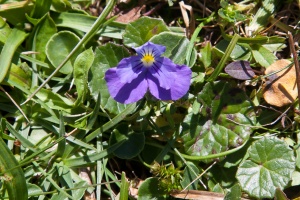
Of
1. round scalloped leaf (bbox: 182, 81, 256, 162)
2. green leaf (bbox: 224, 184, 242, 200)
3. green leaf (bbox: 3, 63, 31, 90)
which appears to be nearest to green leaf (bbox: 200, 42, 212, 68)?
round scalloped leaf (bbox: 182, 81, 256, 162)

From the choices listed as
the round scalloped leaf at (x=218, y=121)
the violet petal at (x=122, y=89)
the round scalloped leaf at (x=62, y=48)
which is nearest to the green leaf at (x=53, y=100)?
the round scalloped leaf at (x=62, y=48)

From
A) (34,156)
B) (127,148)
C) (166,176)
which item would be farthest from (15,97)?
(166,176)

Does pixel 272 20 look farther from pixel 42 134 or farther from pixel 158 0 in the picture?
pixel 42 134

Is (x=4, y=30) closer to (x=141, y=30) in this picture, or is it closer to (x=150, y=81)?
(x=141, y=30)

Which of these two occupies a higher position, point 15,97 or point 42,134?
point 15,97

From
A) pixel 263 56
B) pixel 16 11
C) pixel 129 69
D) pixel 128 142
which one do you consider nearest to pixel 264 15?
pixel 263 56

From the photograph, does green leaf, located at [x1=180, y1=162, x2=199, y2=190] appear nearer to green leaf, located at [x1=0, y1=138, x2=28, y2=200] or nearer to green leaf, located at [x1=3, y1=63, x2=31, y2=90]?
green leaf, located at [x1=0, y1=138, x2=28, y2=200]

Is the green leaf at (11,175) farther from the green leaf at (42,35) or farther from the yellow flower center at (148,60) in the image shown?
the yellow flower center at (148,60)

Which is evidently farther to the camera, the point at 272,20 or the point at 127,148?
the point at 272,20
